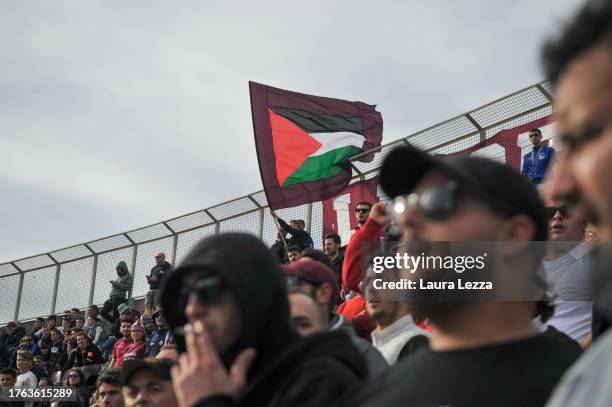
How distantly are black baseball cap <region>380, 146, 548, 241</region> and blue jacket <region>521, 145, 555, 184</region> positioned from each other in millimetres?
8130

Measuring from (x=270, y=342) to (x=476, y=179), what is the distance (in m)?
0.94

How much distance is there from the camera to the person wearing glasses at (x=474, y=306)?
6.82ft

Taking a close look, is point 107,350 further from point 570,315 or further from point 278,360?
point 278,360

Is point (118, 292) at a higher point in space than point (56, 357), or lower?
higher

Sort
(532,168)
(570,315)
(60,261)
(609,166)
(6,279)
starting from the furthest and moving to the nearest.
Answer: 1. (6,279)
2. (60,261)
3. (532,168)
4. (570,315)
5. (609,166)

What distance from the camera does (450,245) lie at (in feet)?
7.77

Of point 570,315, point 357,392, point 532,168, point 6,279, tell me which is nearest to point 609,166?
point 357,392

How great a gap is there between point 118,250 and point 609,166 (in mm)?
17481

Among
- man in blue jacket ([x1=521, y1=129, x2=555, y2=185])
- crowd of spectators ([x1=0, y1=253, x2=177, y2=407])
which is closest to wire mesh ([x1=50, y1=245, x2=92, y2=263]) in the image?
crowd of spectators ([x1=0, y1=253, x2=177, y2=407])

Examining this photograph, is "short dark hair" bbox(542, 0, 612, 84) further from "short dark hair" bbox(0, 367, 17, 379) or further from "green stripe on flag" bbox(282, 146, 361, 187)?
"green stripe on flag" bbox(282, 146, 361, 187)

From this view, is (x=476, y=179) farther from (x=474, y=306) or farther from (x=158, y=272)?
(x=158, y=272)

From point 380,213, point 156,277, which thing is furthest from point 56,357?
point 380,213

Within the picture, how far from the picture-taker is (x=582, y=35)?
129 cm

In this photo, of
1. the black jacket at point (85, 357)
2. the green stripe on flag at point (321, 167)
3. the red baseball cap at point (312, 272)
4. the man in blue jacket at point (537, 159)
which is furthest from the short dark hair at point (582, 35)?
the black jacket at point (85, 357)
